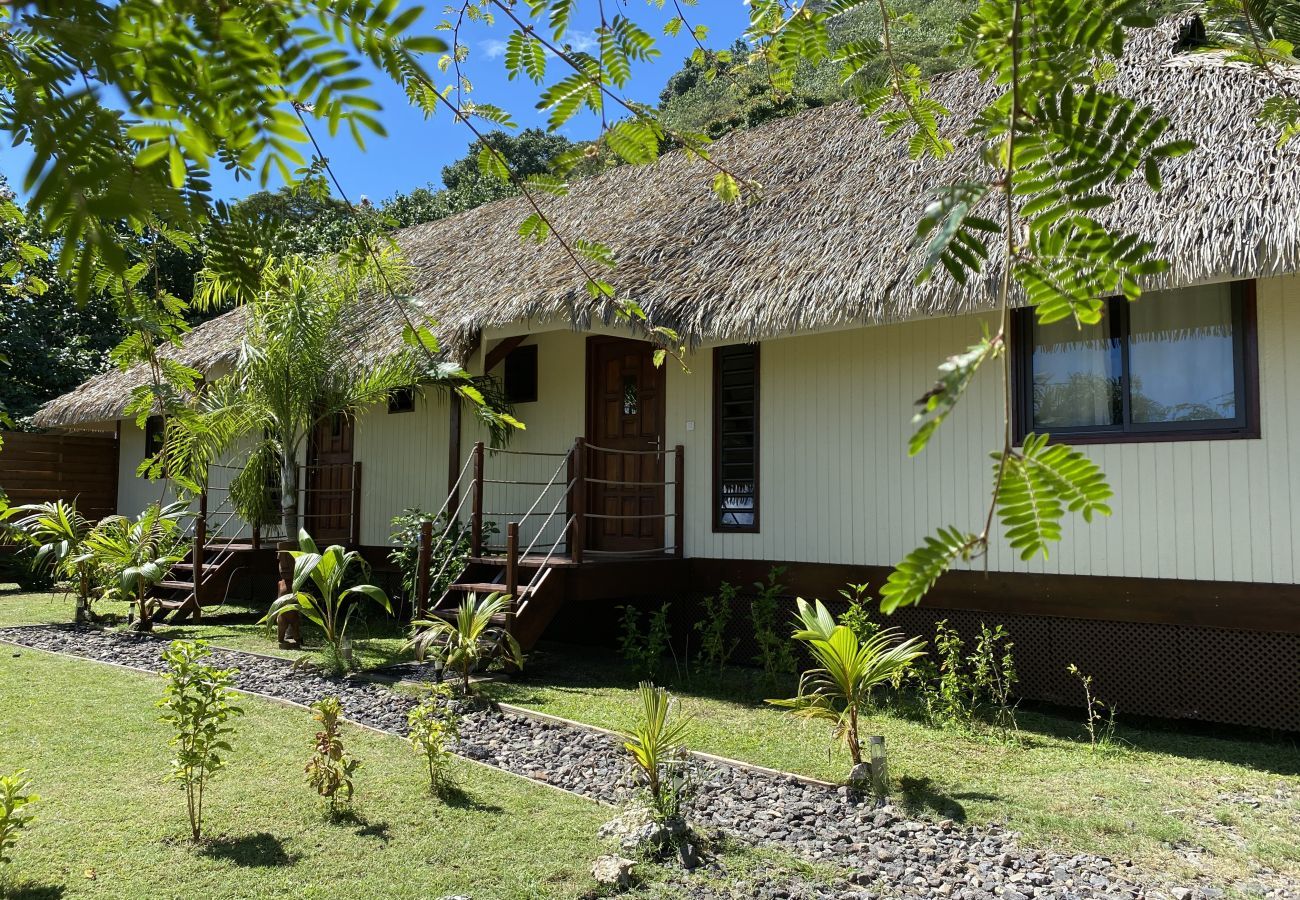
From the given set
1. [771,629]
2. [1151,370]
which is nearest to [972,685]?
[771,629]

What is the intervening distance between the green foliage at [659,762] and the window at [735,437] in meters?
4.02

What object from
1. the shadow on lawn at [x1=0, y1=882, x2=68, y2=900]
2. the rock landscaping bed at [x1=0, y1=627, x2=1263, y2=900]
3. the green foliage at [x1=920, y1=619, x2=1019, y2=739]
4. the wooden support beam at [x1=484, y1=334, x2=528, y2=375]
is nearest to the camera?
the shadow on lawn at [x1=0, y1=882, x2=68, y2=900]

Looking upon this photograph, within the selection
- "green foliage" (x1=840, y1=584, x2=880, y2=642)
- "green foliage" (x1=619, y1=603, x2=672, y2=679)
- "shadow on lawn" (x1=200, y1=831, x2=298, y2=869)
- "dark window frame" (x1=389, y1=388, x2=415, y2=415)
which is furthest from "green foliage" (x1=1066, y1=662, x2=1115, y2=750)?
"dark window frame" (x1=389, y1=388, x2=415, y2=415)

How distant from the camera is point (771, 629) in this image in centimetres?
804

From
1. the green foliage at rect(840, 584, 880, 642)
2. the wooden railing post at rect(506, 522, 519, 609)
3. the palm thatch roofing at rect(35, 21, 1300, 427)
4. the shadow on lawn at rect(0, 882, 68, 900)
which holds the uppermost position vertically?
the palm thatch roofing at rect(35, 21, 1300, 427)

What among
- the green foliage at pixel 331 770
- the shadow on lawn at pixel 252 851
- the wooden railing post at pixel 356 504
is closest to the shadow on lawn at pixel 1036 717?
the green foliage at pixel 331 770

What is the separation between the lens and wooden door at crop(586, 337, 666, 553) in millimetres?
9531

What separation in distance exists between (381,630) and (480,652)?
3239mm

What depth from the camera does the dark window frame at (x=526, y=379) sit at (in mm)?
10492

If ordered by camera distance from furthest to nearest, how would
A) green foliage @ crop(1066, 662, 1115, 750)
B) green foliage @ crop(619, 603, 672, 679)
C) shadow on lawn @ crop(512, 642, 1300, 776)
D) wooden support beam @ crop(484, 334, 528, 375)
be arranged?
wooden support beam @ crop(484, 334, 528, 375) → green foliage @ crop(619, 603, 672, 679) → green foliage @ crop(1066, 662, 1115, 750) → shadow on lawn @ crop(512, 642, 1300, 776)

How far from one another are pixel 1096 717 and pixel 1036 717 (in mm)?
385

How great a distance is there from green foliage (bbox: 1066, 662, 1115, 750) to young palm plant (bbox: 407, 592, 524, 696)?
12.8 ft

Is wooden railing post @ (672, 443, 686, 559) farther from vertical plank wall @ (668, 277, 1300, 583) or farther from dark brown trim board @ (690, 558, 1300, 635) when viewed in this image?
dark brown trim board @ (690, 558, 1300, 635)

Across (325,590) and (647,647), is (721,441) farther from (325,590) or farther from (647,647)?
(325,590)
